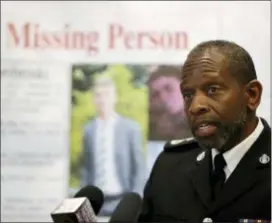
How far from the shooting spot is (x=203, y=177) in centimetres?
60

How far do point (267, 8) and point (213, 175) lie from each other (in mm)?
484

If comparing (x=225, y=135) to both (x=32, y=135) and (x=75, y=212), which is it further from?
(x=32, y=135)

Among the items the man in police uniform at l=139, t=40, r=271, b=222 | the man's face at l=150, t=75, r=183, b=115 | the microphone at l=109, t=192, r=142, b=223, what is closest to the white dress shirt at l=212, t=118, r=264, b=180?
the man in police uniform at l=139, t=40, r=271, b=222

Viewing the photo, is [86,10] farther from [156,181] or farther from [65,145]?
[156,181]

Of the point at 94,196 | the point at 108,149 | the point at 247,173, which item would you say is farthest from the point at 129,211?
the point at 108,149

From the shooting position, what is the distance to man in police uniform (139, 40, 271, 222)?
1.79 feet

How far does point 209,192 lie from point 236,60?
0.49ft

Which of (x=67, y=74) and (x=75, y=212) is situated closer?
(x=75, y=212)

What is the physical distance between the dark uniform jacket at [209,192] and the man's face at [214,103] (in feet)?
0.16

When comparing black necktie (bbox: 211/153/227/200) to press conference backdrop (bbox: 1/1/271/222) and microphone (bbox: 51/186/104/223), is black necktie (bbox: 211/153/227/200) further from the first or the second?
press conference backdrop (bbox: 1/1/271/222)

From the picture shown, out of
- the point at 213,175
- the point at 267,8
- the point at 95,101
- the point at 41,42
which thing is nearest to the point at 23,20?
the point at 41,42

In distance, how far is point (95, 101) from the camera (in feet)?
3.65

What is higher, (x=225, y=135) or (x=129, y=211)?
(x=225, y=135)

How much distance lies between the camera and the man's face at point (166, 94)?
107 centimetres
